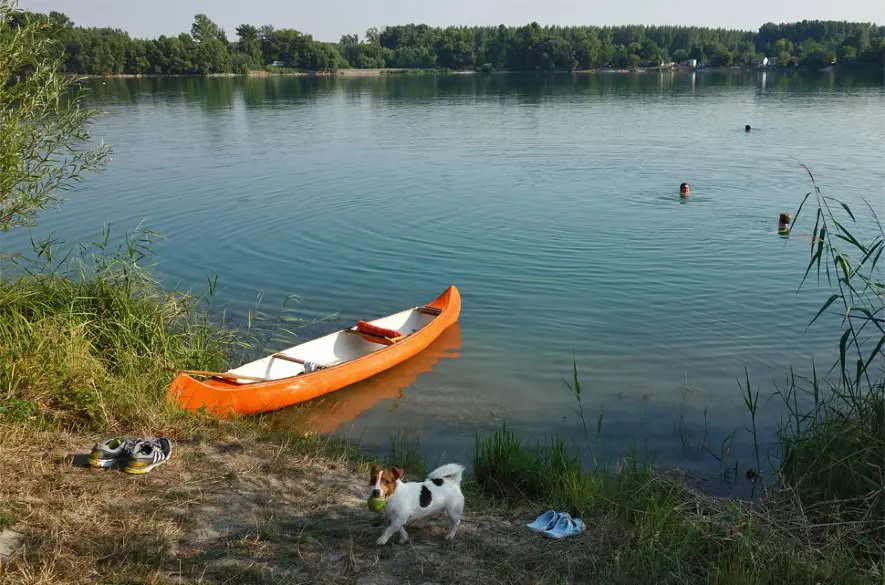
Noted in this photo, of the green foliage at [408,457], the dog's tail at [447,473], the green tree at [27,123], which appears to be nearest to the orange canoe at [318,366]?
the green foliage at [408,457]

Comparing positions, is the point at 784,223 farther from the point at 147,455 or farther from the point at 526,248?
the point at 147,455

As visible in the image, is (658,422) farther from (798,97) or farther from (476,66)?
(476,66)

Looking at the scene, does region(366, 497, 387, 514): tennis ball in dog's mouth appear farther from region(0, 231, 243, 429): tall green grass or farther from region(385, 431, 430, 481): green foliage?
region(0, 231, 243, 429): tall green grass

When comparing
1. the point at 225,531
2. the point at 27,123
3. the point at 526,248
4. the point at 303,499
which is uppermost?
the point at 27,123

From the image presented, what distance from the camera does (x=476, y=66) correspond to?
495ft

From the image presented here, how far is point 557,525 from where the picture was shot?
20.6ft

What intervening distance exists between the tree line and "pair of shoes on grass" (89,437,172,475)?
119051 mm

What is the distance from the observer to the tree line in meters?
118

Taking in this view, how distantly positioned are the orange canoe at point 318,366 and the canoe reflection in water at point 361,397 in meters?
0.15

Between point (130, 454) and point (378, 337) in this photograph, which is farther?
point (378, 337)

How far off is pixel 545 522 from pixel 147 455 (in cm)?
363

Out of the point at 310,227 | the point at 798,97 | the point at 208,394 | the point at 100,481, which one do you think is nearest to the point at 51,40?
the point at 208,394

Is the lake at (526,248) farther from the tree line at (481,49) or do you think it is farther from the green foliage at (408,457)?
the tree line at (481,49)

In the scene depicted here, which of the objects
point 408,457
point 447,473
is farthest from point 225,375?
point 447,473
